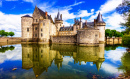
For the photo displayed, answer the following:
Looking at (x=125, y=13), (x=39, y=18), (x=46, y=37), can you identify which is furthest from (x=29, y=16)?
(x=125, y=13)

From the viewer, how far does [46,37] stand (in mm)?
31609

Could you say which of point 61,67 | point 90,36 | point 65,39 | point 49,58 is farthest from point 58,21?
point 61,67

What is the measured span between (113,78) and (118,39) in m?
61.2

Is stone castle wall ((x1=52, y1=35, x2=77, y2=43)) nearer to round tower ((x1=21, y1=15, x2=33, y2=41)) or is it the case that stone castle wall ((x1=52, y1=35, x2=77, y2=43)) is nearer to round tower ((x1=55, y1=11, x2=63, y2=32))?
round tower ((x1=21, y1=15, x2=33, y2=41))

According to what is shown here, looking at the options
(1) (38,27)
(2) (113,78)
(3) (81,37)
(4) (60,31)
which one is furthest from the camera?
(4) (60,31)

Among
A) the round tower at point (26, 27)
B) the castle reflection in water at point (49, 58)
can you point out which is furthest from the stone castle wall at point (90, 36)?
the round tower at point (26, 27)

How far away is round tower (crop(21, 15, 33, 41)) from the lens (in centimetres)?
3342

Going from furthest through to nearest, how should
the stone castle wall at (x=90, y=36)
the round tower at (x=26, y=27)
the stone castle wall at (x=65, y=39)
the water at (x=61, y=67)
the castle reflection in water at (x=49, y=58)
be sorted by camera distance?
the round tower at (x=26, y=27), the stone castle wall at (x=65, y=39), the stone castle wall at (x=90, y=36), the castle reflection in water at (x=49, y=58), the water at (x=61, y=67)

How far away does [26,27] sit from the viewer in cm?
3403

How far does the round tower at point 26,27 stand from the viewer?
3342 centimetres

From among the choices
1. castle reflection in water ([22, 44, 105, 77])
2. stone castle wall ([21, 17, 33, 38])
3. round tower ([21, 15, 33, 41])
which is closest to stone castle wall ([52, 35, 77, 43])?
stone castle wall ([21, 17, 33, 38])

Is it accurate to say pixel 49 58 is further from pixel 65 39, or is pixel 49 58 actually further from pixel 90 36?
pixel 65 39

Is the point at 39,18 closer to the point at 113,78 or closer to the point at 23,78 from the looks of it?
the point at 23,78

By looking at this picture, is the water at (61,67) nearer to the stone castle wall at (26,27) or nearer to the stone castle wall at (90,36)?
the stone castle wall at (90,36)
